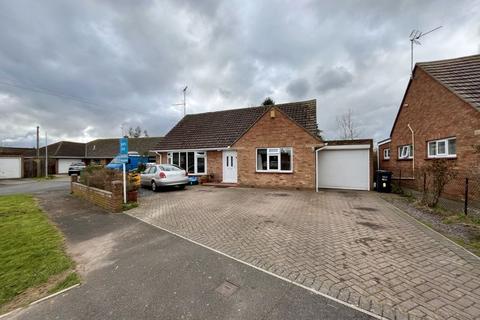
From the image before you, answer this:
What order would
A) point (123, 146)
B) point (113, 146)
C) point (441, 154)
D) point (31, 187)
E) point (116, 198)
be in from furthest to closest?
1. point (113, 146)
2. point (31, 187)
3. point (441, 154)
4. point (123, 146)
5. point (116, 198)

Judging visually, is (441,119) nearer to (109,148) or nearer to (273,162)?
(273,162)

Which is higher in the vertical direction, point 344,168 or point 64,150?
point 64,150

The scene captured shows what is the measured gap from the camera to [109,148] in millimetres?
41031

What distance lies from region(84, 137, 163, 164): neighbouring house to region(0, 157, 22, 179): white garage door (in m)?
9.72

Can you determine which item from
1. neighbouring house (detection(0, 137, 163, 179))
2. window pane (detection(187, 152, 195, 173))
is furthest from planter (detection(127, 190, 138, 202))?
neighbouring house (detection(0, 137, 163, 179))

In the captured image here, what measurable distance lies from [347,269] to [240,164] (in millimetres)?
11606

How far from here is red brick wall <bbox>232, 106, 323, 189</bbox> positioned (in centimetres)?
1330

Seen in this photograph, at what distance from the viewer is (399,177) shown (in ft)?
44.3

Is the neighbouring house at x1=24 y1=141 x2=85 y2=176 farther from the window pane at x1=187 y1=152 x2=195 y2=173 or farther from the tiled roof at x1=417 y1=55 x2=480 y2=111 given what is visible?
the tiled roof at x1=417 y1=55 x2=480 y2=111

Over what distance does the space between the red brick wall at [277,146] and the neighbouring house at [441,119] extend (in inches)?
201

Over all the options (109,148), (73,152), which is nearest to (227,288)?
(109,148)

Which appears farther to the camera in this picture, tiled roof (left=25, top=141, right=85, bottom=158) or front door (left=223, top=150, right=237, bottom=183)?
tiled roof (left=25, top=141, right=85, bottom=158)

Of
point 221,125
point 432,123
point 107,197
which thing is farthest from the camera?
point 221,125

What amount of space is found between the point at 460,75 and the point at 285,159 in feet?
28.7
